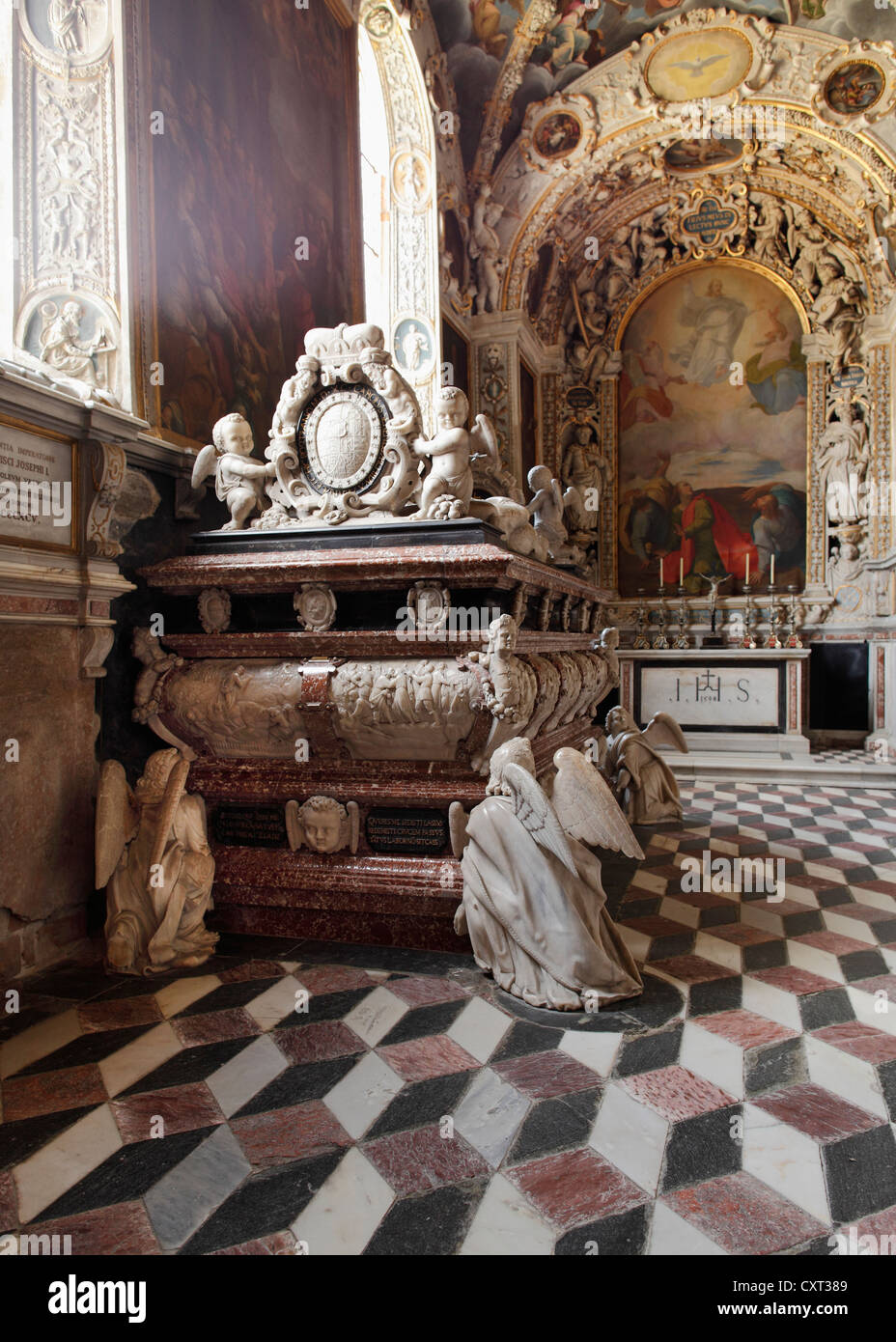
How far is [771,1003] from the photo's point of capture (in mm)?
3018

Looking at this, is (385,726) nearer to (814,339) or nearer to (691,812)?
(691,812)

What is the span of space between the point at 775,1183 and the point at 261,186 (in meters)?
6.25

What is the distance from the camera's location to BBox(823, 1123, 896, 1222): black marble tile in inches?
74.5

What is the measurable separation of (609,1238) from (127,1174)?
3.92ft

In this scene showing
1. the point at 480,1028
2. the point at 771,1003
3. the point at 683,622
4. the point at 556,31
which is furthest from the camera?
Answer: the point at 683,622

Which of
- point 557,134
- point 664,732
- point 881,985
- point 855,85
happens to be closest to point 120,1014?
point 881,985

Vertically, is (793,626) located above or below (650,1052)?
above

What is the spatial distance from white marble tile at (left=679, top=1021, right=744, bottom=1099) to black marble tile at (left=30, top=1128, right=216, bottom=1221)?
149cm

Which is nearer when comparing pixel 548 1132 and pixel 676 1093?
pixel 548 1132

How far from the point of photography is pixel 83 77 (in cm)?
391

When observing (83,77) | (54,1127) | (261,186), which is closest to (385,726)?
(54,1127)

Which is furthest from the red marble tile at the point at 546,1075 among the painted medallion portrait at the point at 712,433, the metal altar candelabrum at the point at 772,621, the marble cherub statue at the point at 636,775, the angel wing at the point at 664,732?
the painted medallion portrait at the point at 712,433

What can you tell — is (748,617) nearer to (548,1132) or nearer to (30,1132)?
(548,1132)

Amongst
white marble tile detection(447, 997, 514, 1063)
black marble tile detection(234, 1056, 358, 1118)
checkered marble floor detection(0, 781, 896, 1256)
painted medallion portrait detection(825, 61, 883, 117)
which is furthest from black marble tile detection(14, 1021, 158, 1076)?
painted medallion portrait detection(825, 61, 883, 117)
